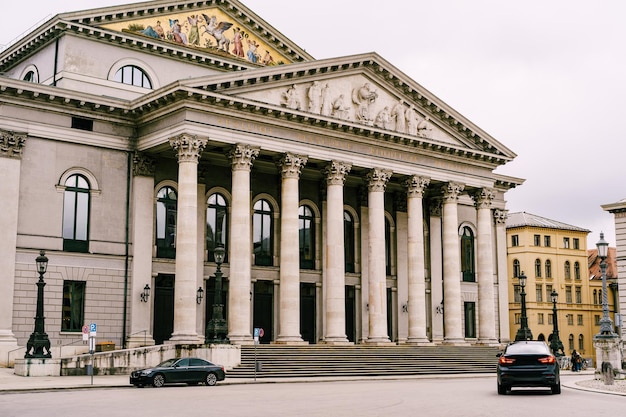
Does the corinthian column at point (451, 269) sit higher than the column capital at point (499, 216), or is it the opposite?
the column capital at point (499, 216)

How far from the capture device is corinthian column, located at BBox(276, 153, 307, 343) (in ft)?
147

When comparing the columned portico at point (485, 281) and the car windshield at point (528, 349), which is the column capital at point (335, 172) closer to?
the columned portico at point (485, 281)

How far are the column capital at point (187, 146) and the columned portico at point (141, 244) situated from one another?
391 centimetres

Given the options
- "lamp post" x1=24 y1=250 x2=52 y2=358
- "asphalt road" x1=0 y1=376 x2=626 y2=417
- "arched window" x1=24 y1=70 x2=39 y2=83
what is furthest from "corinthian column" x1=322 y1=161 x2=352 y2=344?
"arched window" x1=24 y1=70 x2=39 y2=83

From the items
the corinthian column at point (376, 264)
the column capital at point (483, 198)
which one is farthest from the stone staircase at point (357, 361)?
the column capital at point (483, 198)

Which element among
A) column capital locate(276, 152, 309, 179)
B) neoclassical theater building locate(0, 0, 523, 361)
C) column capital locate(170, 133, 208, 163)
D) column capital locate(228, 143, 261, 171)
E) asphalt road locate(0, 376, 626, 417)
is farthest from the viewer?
column capital locate(276, 152, 309, 179)

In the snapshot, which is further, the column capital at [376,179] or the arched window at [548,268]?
the arched window at [548,268]

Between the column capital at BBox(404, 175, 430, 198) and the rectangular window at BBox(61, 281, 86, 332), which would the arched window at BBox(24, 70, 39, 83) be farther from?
the column capital at BBox(404, 175, 430, 198)

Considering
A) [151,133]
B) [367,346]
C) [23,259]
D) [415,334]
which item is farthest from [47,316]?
[415,334]

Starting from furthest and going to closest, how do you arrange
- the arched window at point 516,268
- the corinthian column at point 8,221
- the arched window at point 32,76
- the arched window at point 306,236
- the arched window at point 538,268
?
the arched window at point 516,268, the arched window at point 538,268, the arched window at point 306,236, the arched window at point 32,76, the corinthian column at point 8,221

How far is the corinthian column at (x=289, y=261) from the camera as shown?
44906 millimetres

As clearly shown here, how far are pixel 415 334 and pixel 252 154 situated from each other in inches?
598

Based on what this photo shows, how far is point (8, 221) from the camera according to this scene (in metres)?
41.2

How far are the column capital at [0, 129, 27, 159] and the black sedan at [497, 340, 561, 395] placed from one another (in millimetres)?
26461
